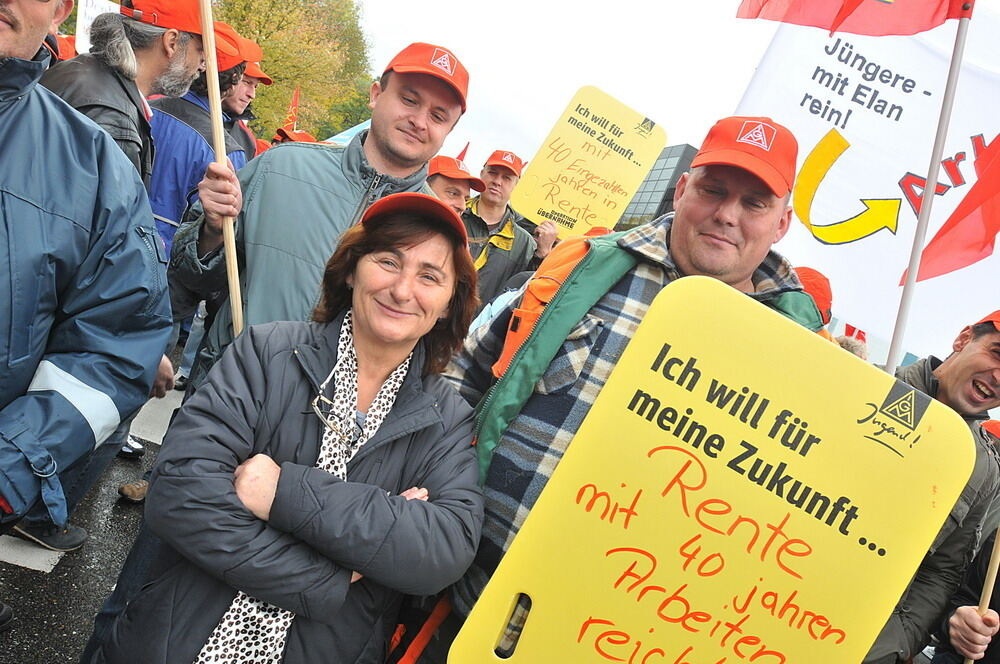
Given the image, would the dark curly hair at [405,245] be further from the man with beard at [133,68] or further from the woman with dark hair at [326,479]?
the man with beard at [133,68]

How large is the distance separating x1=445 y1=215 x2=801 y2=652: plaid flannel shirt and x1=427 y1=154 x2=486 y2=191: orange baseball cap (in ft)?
12.5

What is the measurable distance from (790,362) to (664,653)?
0.63 metres

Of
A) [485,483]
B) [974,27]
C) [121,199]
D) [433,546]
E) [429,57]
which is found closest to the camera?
[433,546]

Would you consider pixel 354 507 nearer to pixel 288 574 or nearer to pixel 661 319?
pixel 288 574

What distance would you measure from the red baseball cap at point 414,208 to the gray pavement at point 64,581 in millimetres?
2078

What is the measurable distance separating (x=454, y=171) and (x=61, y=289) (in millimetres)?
4136

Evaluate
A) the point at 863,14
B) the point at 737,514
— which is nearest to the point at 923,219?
the point at 737,514

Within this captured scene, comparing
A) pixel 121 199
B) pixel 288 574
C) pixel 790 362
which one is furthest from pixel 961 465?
pixel 121 199

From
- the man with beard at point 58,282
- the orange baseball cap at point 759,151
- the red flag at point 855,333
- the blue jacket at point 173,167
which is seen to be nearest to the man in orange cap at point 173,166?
the blue jacket at point 173,167

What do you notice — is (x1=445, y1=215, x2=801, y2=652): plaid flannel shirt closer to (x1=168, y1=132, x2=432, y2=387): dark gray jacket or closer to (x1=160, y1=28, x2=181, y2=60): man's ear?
(x1=168, y1=132, x2=432, y2=387): dark gray jacket

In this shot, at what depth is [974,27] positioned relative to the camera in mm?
3400

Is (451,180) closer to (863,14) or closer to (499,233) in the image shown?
(499,233)

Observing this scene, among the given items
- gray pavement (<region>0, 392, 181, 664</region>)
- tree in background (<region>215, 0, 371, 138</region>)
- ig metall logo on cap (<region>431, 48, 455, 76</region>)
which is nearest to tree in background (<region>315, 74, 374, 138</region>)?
tree in background (<region>215, 0, 371, 138</region>)

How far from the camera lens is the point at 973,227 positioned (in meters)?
2.89
